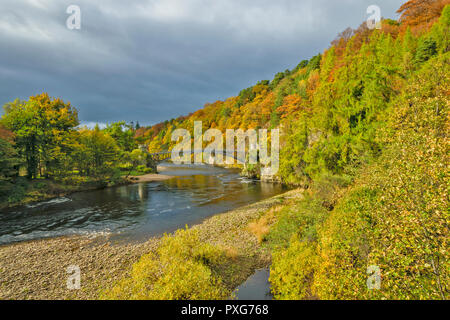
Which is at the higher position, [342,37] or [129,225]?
[342,37]

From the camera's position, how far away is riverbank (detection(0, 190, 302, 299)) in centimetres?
1039

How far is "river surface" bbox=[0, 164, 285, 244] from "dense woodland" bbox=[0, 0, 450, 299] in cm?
648

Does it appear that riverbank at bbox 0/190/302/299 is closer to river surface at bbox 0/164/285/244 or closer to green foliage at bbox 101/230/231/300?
green foliage at bbox 101/230/231/300

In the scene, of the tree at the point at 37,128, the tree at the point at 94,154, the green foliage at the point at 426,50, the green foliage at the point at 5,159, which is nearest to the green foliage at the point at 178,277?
the green foliage at the point at 5,159

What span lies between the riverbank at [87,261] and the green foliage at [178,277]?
1.25 metres

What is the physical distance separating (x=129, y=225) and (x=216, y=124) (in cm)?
10919

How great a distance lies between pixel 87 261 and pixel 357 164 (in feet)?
70.5

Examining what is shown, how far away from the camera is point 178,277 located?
8758 mm

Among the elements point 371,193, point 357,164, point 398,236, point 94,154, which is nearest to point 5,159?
point 94,154

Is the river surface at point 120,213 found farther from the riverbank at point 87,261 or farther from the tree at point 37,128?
the tree at point 37,128
